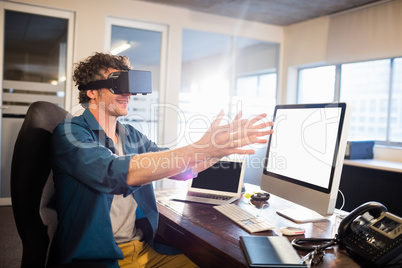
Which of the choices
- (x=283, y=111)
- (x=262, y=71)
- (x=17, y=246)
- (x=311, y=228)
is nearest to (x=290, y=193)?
(x=311, y=228)

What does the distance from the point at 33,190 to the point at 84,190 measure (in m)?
0.22

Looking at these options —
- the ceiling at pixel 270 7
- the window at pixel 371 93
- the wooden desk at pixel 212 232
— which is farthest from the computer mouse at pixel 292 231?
the ceiling at pixel 270 7

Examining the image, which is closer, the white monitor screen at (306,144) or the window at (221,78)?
the white monitor screen at (306,144)

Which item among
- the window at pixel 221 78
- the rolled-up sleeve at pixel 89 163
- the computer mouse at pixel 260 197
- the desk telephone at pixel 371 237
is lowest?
the computer mouse at pixel 260 197

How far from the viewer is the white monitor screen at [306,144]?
4.77 ft

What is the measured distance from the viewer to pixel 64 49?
14.4 feet

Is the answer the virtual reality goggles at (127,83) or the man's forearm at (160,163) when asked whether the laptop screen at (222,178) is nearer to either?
the virtual reality goggles at (127,83)

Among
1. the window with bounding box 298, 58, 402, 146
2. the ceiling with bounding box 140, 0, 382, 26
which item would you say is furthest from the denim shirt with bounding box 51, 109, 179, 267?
the ceiling with bounding box 140, 0, 382, 26

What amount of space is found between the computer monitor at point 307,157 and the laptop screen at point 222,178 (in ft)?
0.65

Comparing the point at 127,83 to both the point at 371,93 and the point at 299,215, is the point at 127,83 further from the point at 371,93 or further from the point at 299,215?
the point at 371,93

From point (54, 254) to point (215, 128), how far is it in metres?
0.77

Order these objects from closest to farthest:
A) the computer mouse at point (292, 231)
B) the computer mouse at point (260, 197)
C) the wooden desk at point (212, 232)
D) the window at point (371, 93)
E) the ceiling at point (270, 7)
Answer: the wooden desk at point (212, 232), the computer mouse at point (292, 231), the computer mouse at point (260, 197), the window at point (371, 93), the ceiling at point (270, 7)

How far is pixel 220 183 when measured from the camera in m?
2.01

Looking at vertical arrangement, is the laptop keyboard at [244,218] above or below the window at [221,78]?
below
